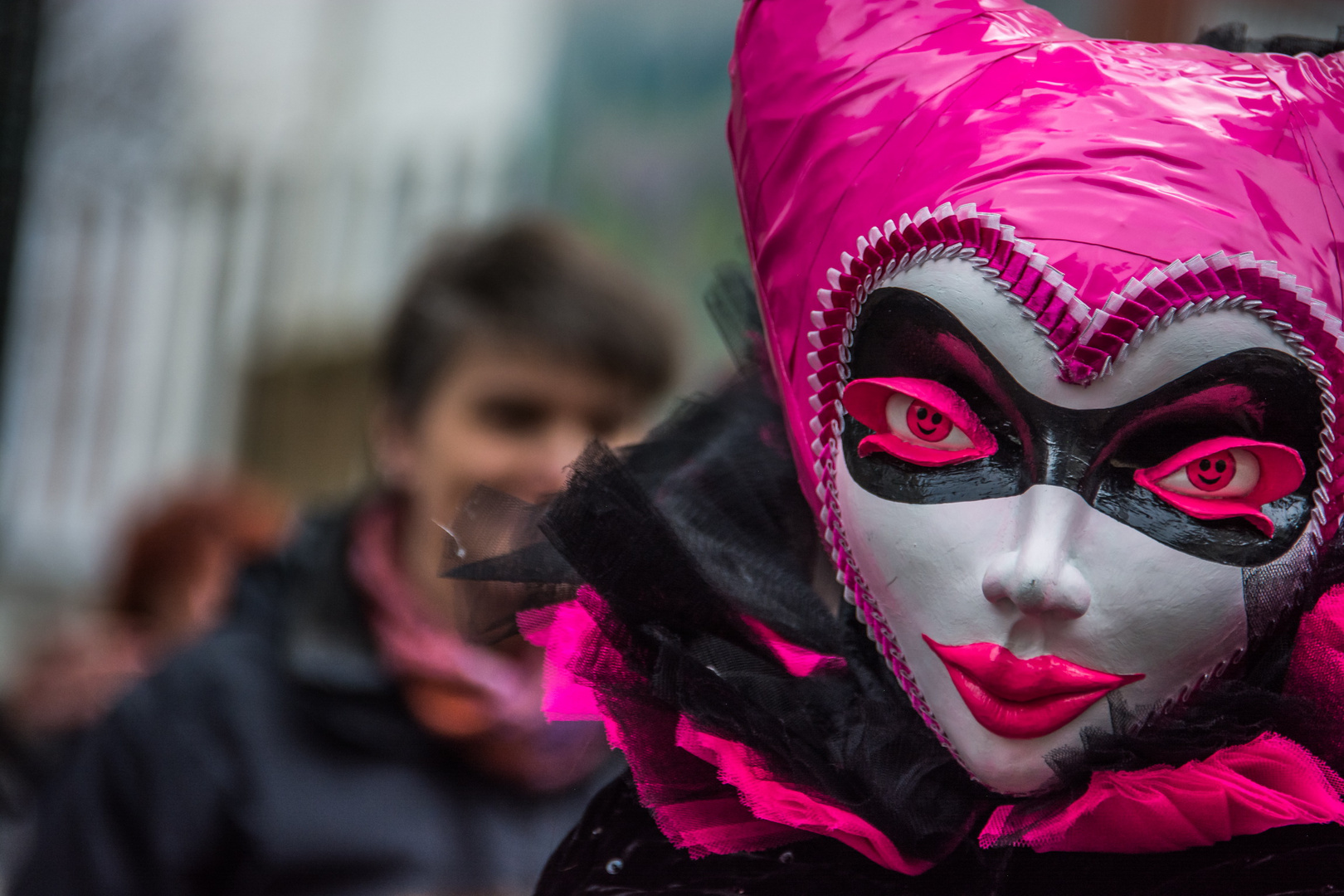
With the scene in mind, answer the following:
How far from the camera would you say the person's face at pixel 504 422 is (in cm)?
165

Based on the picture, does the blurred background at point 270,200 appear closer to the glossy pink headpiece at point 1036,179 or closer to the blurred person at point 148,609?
the blurred person at point 148,609

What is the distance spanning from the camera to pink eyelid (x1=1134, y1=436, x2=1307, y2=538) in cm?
78

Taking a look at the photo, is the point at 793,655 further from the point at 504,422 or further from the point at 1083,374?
the point at 504,422

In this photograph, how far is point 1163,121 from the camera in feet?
2.66

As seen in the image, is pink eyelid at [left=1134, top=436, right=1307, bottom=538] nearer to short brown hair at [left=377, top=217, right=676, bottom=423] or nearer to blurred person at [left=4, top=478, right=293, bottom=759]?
short brown hair at [left=377, top=217, right=676, bottom=423]

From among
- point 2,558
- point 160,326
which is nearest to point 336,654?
point 160,326

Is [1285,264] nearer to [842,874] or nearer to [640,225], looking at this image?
[842,874]

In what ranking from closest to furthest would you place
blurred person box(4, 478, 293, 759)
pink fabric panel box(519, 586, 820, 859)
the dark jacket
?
pink fabric panel box(519, 586, 820, 859)
the dark jacket
blurred person box(4, 478, 293, 759)

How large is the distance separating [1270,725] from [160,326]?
4.27m

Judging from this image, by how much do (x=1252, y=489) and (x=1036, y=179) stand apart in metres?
0.22

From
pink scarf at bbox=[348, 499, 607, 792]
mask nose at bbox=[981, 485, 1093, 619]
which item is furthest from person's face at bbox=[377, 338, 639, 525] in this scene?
mask nose at bbox=[981, 485, 1093, 619]

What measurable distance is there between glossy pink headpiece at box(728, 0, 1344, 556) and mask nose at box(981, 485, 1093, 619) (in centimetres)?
7

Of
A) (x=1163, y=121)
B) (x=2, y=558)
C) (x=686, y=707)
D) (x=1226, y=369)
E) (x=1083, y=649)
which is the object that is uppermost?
(x=1163, y=121)

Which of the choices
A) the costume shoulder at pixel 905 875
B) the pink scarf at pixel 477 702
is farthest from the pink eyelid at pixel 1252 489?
the pink scarf at pixel 477 702
